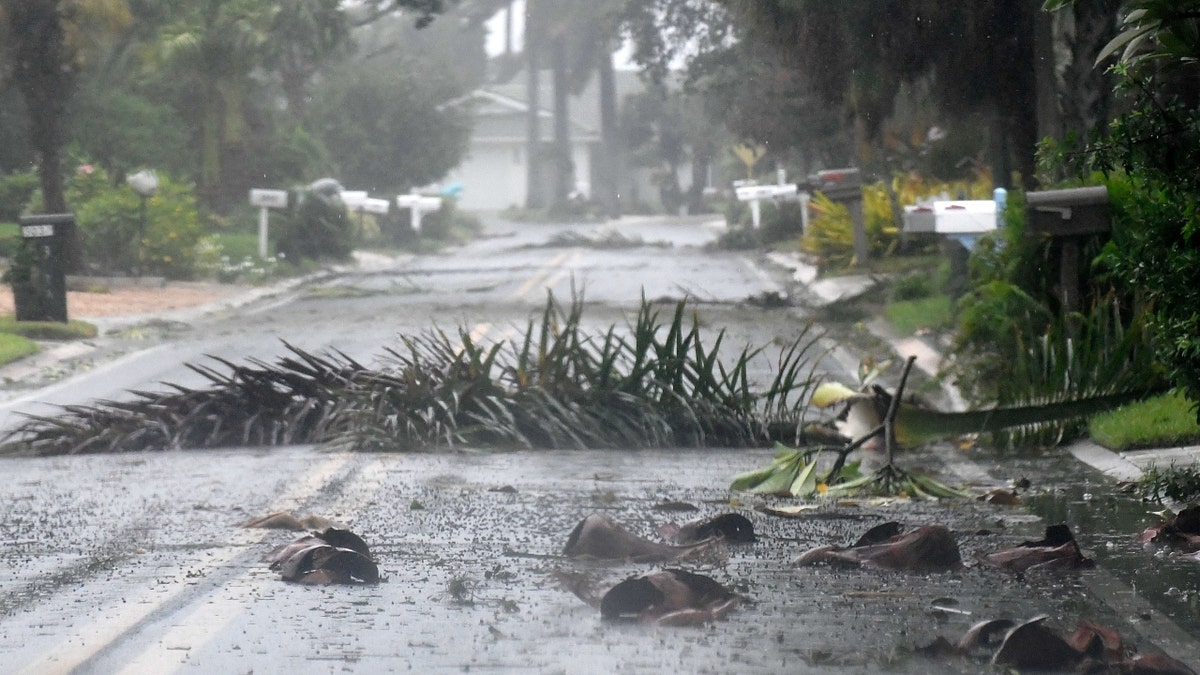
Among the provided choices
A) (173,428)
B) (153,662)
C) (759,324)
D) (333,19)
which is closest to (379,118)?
(333,19)

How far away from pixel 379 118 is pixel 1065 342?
35.0 m

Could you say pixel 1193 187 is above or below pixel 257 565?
above

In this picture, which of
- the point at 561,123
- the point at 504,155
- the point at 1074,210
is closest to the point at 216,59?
the point at 1074,210

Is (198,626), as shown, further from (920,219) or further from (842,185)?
(842,185)

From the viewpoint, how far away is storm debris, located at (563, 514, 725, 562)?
261 inches

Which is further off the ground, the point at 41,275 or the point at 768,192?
the point at 768,192

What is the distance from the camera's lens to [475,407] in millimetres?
10609

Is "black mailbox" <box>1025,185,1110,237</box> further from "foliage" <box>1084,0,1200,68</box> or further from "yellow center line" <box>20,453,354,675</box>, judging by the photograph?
"yellow center line" <box>20,453,354,675</box>

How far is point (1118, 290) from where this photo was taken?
1076cm

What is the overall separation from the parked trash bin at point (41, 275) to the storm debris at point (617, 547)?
1296 cm

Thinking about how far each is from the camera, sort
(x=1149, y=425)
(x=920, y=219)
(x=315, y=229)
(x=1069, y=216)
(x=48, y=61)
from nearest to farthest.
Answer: (x=1149, y=425)
(x=1069, y=216)
(x=920, y=219)
(x=48, y=61)
(x=315, y=229)

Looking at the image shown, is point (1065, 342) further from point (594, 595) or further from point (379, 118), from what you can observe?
point (379, 118)

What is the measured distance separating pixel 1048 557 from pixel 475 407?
4898 mm

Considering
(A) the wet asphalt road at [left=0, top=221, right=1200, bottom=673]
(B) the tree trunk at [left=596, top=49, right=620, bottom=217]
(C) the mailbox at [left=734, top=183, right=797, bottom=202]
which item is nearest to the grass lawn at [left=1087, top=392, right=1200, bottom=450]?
(A) the wet asphalt road at [left=0, top=221, right=1200, bottom=673]
